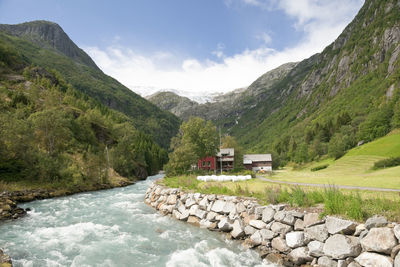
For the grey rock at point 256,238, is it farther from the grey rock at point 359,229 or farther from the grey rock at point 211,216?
the grey rock at point 359,229

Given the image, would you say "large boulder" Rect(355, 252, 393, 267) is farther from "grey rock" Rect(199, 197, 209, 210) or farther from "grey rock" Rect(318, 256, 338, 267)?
"grey rock" Rect(199, 197, 209, 210)

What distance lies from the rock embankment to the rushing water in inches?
41.4

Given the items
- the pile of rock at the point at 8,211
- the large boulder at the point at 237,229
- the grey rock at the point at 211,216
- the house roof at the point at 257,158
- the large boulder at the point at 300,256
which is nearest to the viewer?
the large boulder at the point at 300,256

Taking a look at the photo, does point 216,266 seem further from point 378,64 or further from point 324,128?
point 378,64

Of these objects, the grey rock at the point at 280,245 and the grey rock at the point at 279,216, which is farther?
the grey rock at the point at 279,216

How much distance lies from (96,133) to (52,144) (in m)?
31.1

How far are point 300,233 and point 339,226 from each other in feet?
6.28

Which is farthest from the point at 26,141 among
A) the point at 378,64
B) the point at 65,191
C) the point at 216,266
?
the point at 378,64

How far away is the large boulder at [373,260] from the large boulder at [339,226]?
3.51 ft

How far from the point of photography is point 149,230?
16.0m

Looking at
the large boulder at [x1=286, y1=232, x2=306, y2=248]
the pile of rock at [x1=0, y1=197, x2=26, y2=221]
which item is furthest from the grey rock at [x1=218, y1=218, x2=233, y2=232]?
the pile of rock at [x1=0, y1=197, x2=26, y2=221]

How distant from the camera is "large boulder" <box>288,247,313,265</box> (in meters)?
10.1

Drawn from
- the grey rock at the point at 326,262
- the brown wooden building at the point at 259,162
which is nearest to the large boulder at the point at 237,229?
the grey rock at the point at 326,262

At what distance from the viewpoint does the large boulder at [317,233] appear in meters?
10.1
